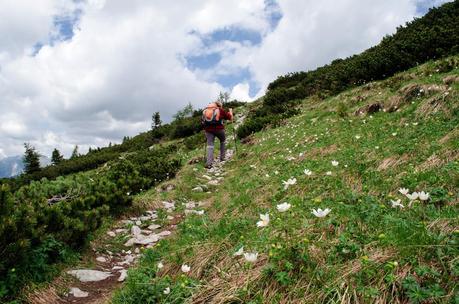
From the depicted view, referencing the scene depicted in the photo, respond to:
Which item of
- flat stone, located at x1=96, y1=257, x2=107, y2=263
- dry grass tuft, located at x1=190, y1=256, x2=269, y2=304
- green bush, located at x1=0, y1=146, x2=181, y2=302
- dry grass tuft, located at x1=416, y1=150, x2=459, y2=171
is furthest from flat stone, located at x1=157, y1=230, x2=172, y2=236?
dry grass tuft, located at x1=416, y1=150, x2=459, y2=171

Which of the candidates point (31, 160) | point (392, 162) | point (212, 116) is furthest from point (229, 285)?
point (31, 160)

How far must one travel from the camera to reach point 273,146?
51.7 ft

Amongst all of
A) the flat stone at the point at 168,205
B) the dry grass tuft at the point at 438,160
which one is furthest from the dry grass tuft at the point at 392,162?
the flat stone at the point at 168,205

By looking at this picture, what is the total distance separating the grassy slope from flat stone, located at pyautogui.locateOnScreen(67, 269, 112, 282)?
2.63 ft

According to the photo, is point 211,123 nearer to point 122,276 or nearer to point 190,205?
point 190,205

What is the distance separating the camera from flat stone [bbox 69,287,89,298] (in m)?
5.83

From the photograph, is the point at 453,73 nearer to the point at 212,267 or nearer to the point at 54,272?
the point at 212,267

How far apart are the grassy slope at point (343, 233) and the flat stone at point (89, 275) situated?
2.63 feet

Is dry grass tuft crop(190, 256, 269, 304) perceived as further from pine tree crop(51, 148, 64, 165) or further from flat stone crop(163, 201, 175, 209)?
pine tree crop(51, 148, 64, 165)

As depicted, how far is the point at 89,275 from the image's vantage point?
6.48m

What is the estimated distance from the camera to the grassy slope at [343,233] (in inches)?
141

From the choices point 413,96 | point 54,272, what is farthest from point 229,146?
point 54,272

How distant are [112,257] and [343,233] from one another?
507 centimetres

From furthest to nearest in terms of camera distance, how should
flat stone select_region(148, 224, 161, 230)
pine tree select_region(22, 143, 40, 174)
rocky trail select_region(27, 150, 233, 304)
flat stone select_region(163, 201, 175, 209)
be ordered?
1. pine tree select_region(22, 143, 40, 174)
2. flat stone select_region(163, 201, 175, 209)
3. flat stone select_region(148, 224, 161, 230)
4. rocky trail select_region(27, 150, 233, 304)
